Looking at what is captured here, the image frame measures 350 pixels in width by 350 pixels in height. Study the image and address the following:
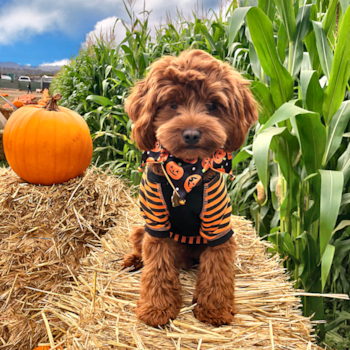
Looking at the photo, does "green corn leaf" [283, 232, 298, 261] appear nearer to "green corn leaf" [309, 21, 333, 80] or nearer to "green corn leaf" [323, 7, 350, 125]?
"green corn leaf" [323, 7, 350, 125]

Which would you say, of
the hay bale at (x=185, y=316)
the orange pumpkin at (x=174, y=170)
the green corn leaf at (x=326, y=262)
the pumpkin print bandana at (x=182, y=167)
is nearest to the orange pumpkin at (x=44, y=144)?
the hay bale at (x=185, y=316)

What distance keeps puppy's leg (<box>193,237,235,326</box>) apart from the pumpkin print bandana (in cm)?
36

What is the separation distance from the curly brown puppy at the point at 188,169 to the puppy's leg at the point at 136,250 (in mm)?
360

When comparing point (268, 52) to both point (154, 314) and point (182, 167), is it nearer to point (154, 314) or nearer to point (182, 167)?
point (182, 167)

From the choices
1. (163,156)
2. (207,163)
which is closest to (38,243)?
(163,156)

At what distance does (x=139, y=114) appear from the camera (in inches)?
57.7

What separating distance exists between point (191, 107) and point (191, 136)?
0.53 feet

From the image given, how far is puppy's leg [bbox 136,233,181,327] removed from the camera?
1.47 meters

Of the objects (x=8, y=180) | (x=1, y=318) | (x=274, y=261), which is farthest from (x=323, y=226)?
(x=8, y=180)

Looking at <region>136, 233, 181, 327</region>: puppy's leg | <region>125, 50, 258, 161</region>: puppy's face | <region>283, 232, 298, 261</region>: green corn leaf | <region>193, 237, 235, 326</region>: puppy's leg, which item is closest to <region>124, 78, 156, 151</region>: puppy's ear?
<region>125, 50, 258, 161</region>: puppy's face

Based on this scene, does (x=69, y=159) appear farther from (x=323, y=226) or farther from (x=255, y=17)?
(x=323, y=226)

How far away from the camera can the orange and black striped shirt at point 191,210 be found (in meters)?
1.46

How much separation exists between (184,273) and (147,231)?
504mm

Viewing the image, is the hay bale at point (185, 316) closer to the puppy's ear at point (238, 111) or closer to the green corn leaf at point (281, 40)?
the puppy's ear at point (238, 111)
